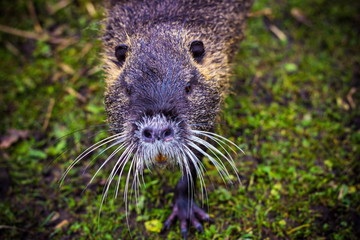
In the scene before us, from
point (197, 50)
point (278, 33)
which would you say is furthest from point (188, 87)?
point (278, 33)

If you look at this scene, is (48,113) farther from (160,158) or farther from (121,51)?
(160,158)

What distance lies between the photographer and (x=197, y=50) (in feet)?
8.11

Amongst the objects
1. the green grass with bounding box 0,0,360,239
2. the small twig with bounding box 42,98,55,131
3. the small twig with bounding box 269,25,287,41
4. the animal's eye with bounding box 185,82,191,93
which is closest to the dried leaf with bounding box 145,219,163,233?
the green grass with bounding box 0,0,360,239

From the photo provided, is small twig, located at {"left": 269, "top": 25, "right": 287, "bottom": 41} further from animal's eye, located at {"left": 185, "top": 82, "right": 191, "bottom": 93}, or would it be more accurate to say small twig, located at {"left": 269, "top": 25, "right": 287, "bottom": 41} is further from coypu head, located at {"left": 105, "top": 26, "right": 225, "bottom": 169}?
animal's eye, located at {"left": 185, "top": 82, "right": 191, "bottom": 93}

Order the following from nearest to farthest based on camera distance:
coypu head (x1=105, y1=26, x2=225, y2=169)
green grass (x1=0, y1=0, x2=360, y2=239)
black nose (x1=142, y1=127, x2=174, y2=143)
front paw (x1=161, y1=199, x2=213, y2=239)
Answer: black nose (x1=142, y1=127, x2=174, y2=143) < coypu head (x1=105, y1=26, x2=225, y2=169) < front paw (x1=161, y1=199, x2=213, y2=239) < green grass (x1=0, y1=0, x2=360, y2=239)

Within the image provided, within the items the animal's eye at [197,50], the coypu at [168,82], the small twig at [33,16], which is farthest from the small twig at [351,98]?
the small twig at [33,16]

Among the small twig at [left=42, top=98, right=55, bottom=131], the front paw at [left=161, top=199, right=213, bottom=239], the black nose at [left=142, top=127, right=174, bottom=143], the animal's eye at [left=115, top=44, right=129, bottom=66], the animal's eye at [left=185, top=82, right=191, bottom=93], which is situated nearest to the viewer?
the black nose at [left=142, top=127, right=174, bottom=143]

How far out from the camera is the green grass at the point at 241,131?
2863 mm

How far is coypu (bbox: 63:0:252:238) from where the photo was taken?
7.12 feet

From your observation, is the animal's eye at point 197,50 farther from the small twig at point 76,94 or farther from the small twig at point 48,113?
the small twig at point 48,113

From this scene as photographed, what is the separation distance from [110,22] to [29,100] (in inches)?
66.8

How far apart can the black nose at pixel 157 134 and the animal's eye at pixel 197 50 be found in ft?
2.54

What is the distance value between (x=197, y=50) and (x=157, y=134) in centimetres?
88

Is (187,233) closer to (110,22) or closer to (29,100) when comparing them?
(110,22)
